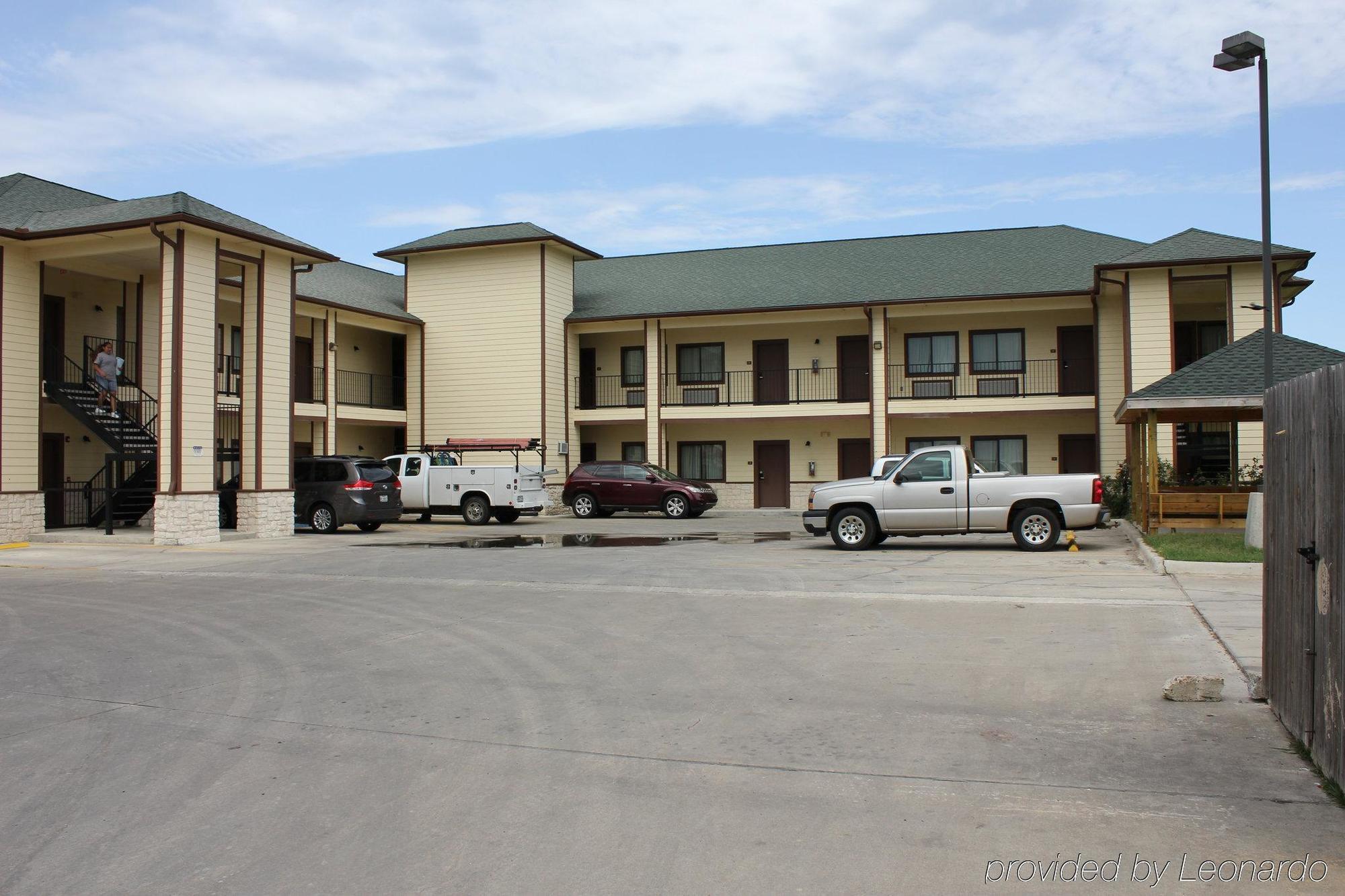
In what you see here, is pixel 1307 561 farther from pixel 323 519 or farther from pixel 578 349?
pixel 578 349

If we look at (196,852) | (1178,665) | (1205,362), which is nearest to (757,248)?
(1205,362)

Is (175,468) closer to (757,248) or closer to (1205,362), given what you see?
(1205,362)

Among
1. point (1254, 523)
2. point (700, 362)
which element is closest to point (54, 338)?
point (700, 362)

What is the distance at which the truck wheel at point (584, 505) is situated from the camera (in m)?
30.1

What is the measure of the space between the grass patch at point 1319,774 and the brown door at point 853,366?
27.8 m

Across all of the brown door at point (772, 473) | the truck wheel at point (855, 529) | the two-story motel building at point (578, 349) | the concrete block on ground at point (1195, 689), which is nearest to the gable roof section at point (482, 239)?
the two-story motel building at point (578, 349)

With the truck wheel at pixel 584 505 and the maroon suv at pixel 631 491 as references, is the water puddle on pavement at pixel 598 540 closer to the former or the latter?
the maroon suv at pixel 631 491

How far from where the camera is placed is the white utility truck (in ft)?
86.9

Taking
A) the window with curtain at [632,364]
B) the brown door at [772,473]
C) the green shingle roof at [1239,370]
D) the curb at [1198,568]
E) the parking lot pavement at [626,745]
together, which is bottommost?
the parking lot pavement at [626,745]

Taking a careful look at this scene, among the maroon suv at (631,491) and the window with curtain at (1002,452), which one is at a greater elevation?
the window with curtain at (1002,452)

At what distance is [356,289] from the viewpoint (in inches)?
1358

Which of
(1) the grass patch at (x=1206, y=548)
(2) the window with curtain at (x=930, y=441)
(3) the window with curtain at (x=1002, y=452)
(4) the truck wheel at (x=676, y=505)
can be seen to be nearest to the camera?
(1) the grass patch at (x=1206, y=548)

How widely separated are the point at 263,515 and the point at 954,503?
14317 millimetres

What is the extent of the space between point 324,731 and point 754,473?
93.5 ft
